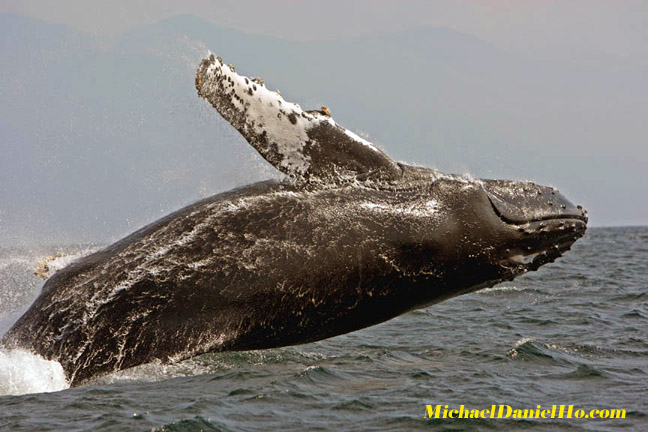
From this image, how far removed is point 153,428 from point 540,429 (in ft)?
12.2

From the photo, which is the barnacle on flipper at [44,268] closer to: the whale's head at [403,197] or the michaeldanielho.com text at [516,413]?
the whale's head at [403,197]

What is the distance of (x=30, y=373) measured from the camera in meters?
8.33

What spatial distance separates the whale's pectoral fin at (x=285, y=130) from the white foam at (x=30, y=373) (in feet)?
10.3

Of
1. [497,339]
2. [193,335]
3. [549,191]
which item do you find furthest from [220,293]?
[497,339]

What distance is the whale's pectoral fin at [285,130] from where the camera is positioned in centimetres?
885

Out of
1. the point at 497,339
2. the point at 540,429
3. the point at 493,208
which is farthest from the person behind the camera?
the point at 497,339

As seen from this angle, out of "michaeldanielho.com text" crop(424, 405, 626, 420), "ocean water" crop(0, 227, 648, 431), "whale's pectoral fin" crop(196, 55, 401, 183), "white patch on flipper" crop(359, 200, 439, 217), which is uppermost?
"whale's pectoral fin" crop(196, 55, 401, 183)

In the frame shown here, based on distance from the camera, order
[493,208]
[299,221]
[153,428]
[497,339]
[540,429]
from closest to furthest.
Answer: [153,428], [540,429], [299,221], [493,208], [497,339]

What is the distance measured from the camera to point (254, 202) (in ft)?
29.2

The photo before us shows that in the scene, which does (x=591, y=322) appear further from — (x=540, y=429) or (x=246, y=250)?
(x=246, y=250)

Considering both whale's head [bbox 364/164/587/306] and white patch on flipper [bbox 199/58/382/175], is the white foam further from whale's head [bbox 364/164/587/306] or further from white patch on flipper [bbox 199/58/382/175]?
whale's head [bbox 364/164/587/306]

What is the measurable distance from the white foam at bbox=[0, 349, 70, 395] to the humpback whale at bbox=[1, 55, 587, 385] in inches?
3.8

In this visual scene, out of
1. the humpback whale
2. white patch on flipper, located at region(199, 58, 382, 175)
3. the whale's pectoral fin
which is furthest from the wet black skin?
white patch on flipper, located at region(199, 58, 382, 175)

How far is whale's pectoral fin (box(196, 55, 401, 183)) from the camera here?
885cm
